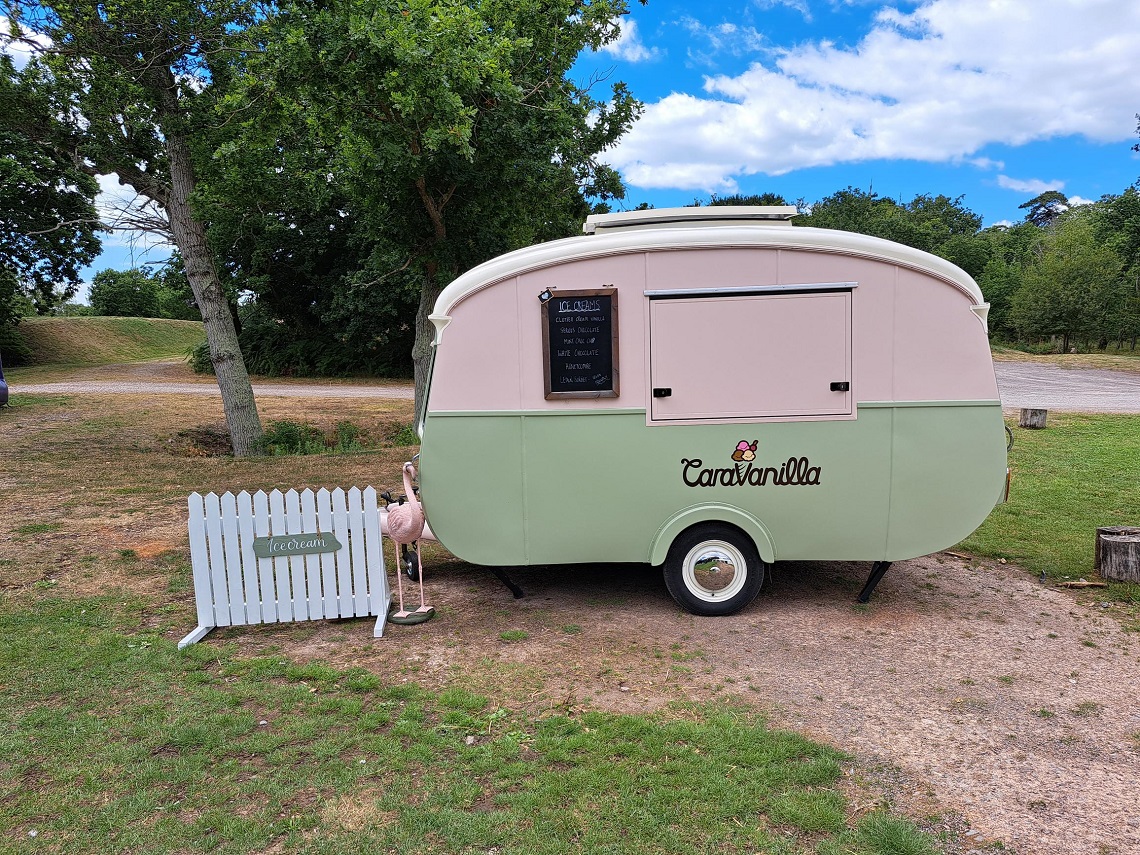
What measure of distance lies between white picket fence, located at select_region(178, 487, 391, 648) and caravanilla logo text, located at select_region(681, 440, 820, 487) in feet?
8.54

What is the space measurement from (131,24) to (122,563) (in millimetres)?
8662

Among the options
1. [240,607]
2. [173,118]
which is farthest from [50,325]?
[240,607]

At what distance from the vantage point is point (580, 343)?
561 cm

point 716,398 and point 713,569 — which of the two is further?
point 713,569

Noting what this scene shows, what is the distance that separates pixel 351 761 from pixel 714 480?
330 cm

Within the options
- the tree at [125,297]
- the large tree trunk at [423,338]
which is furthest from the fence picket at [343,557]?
the tree at [125,297]

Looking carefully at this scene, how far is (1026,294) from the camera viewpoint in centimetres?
4447

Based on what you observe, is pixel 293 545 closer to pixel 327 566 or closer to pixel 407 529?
pixel 327 566

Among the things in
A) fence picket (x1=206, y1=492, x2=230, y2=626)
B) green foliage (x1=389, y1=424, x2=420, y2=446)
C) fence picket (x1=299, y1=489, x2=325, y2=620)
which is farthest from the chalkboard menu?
green foliage (x1=389, y1=424, x2=420, y2=446)

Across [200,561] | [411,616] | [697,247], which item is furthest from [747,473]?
[200,561]

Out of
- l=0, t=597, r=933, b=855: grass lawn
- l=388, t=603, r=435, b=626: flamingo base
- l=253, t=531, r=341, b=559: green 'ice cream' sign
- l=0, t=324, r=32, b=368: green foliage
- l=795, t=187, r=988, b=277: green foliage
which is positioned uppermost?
l=795, t=187, r=988, b=277: green foliage

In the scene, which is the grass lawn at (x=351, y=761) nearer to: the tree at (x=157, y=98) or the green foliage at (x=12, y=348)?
the tree at (x=157, y=98)

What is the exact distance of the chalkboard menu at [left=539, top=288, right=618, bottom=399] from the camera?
5.60 m

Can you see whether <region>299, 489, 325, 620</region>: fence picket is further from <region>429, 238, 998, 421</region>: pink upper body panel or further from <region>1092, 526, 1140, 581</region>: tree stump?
<region>1092, 526, 1140, 581</region>: tree stump
